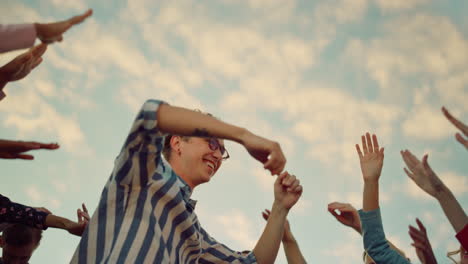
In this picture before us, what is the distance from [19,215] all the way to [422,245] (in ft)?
11.7

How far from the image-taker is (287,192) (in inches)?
129

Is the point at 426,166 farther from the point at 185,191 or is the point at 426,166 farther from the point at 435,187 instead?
the point at 185,191

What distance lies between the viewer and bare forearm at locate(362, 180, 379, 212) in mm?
3853

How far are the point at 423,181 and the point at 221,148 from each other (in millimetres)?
2337

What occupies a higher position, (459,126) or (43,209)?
(459,126)

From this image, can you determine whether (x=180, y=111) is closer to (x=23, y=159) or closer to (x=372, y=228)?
(x=23, y=159)

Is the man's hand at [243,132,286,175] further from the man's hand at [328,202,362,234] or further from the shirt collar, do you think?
the man's hand at [328,202,362,234]

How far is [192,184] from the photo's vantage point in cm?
329

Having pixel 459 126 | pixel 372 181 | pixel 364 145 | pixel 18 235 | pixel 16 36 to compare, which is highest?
pixel 459 126

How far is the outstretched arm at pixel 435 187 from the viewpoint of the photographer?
3.75m

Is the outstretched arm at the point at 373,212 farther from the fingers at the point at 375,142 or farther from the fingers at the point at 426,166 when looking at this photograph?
the fingers at the point at 426,166

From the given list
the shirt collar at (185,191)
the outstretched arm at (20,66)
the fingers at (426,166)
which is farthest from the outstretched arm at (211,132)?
the fingers at (426,166)

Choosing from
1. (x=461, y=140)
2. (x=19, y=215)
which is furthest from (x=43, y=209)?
(x=461, y=140)

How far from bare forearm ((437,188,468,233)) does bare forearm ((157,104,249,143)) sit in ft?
8.95
